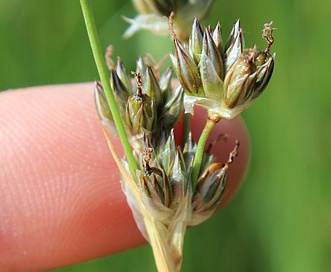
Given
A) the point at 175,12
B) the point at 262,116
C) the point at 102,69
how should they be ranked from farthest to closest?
the point at 262,116, the point at 175,12, the point at 102,69

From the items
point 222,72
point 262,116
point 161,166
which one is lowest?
point 262,116

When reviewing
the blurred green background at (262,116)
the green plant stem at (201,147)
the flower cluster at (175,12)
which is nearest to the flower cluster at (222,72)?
the green plant stem at (201,147)

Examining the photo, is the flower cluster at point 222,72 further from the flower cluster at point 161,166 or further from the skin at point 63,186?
the skin at point 63,186

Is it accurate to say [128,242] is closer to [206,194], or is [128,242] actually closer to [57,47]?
[206,194]

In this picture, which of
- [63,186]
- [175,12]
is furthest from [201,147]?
[63,186]

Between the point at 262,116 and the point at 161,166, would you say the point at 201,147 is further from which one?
the point at 262,116
